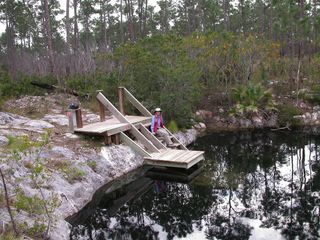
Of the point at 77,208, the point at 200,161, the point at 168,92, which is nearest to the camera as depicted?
the point at 77,208

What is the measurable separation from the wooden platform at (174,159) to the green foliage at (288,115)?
7532 mm

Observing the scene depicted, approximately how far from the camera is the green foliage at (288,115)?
15.0 m

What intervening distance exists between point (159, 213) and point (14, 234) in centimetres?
288

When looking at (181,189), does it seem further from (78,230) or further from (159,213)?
(78,230)

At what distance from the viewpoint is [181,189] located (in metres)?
7.66

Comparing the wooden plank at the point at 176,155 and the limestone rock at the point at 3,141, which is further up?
the limestone rock at the point at 3,141

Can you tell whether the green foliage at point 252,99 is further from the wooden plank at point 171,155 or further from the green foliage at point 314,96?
the wooden plank at point 171,155

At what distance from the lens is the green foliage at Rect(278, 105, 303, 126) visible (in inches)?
591

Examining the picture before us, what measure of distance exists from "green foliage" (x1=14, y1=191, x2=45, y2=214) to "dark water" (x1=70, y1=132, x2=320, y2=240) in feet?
2.93

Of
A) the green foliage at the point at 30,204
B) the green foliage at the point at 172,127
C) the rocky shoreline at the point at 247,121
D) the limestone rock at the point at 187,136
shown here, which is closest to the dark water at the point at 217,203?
the green foliage at the point at 30,204

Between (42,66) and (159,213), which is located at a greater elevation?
(42,66)

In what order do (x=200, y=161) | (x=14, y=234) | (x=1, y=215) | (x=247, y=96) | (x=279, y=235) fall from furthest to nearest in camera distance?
(x=247, y=96) < (x=200, y=161) < (x=279, y=235) < (x=1, y=215) < (x=14, y=234)

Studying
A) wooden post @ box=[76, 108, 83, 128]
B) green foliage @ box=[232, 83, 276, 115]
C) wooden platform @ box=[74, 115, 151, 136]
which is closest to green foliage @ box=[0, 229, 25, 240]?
wooden platform @ box=[74, 115, 151, 136]

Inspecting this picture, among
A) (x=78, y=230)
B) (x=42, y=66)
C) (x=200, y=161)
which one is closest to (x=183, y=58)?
(x=200, y=161)
